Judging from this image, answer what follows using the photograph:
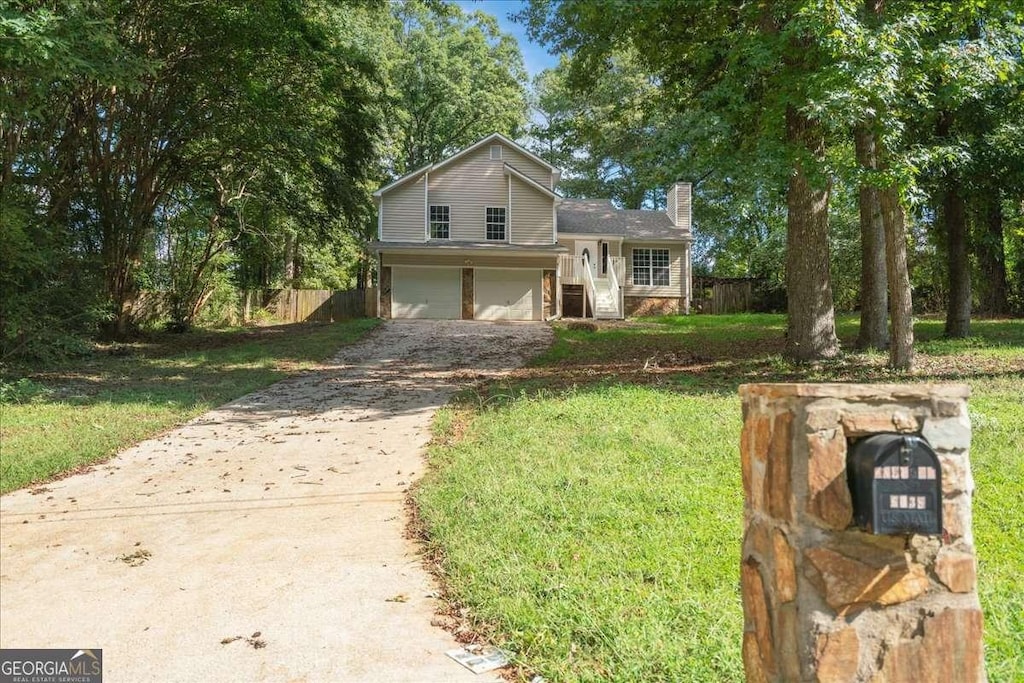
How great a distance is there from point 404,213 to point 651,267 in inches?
370

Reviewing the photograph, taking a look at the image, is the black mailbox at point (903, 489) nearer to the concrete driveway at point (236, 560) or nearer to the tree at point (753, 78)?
the concrete driveway at point (236, 560)

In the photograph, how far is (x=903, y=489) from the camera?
1.48 meters

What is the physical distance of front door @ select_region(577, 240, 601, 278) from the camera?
76.9 ft

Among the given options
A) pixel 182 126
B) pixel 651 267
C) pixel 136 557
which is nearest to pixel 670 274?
pixel 651 267

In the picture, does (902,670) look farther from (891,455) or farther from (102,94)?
(102,94)

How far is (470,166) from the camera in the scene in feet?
71.6

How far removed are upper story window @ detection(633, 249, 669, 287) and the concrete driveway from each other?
18074 millimetres

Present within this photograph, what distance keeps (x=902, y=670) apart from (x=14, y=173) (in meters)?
15.1

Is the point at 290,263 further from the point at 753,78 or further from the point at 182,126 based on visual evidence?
the point at 753,78

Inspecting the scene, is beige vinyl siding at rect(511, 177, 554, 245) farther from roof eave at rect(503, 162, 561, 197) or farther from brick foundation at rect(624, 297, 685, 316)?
brick foundation at rect(624, 297, 685, 316)

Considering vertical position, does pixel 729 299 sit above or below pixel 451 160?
below

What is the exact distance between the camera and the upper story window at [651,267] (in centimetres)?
2425

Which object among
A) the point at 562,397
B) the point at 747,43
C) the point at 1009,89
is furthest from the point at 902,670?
the point at 1009,89

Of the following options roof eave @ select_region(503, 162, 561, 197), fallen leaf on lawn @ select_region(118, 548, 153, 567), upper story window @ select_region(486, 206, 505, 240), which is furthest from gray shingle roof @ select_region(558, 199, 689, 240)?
fallen leaf on lawn @ select_region(118, 548, 153, 567)
